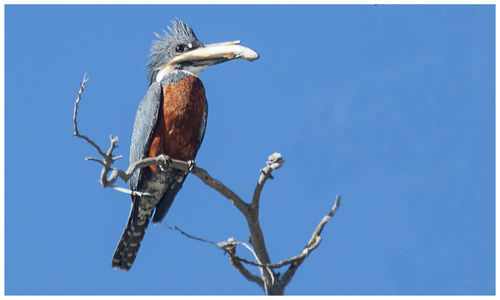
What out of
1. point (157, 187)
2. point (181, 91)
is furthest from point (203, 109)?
point (157, 187)

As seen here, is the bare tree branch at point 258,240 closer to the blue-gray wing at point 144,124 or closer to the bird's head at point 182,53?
the blue-gray wing at point 144,124

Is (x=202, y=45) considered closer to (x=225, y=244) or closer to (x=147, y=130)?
(x=147, y=130)

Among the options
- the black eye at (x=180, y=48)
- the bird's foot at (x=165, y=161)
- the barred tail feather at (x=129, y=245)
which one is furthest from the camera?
the black eye at (x=180, y=48)

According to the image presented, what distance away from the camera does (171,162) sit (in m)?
6.75

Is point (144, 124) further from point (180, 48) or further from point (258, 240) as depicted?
point (258, 240)

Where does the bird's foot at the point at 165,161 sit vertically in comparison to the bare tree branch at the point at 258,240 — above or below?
above

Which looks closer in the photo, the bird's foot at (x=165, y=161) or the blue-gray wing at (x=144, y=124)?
the bird's foot at (x=165, y=161)

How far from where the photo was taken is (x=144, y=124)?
7559 mm

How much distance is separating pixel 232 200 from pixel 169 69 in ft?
7.45

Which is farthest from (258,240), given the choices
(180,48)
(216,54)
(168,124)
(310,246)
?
(180,48)

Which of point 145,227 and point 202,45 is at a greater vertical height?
point 202,45

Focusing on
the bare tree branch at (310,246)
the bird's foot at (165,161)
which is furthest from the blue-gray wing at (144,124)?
the bare tree branch at (310,246)

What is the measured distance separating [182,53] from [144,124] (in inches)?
37.8

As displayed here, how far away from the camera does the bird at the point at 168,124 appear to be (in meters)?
7.50
